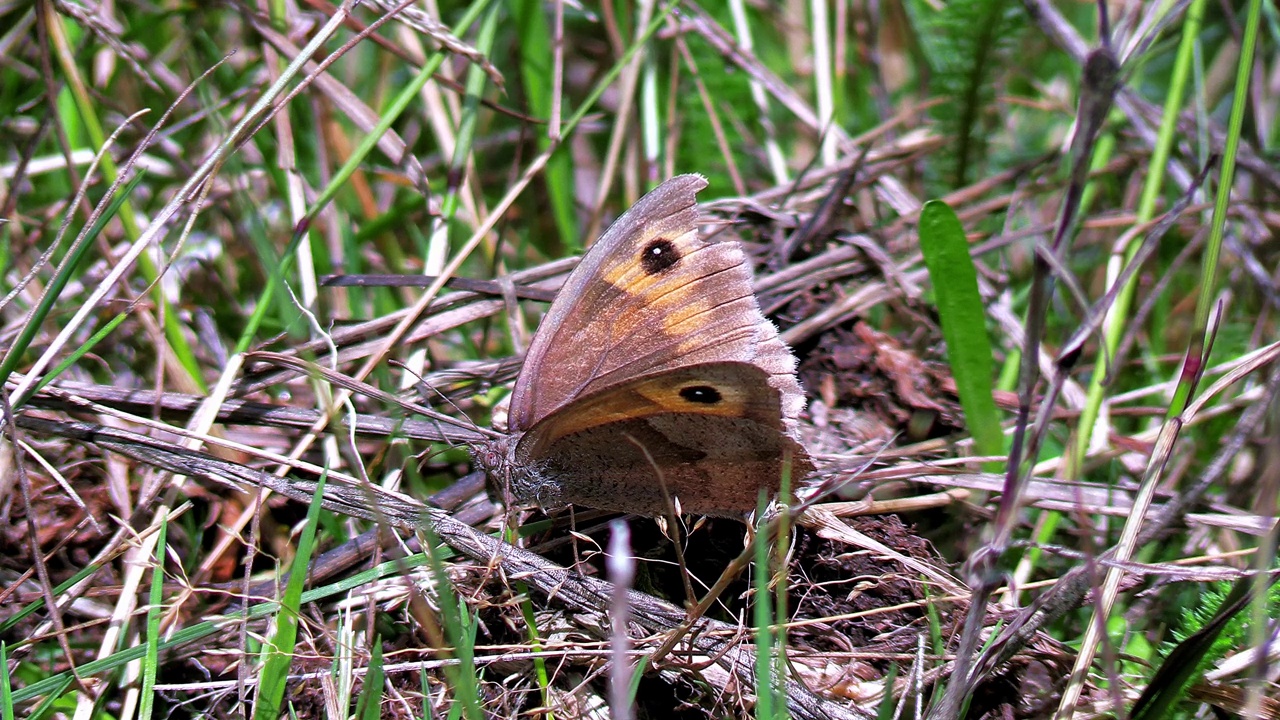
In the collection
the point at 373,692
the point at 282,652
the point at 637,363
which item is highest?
the point at 637,363

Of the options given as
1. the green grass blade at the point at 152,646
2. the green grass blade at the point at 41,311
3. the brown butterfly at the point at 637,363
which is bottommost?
the green grass blade at the point at 152,646

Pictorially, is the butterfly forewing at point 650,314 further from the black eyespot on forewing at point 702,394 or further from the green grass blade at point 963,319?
the green grass blade at point 963,319

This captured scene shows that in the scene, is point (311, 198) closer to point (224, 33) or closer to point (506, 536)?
point (224, 33)

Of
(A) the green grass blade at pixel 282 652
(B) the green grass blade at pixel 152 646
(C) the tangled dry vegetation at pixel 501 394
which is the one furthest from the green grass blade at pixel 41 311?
(A) the green grass blade at pixel 282 652

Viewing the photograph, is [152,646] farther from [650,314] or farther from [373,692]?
[650,314]

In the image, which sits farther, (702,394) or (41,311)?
(702,394)

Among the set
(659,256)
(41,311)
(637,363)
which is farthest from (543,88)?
(41,311)
